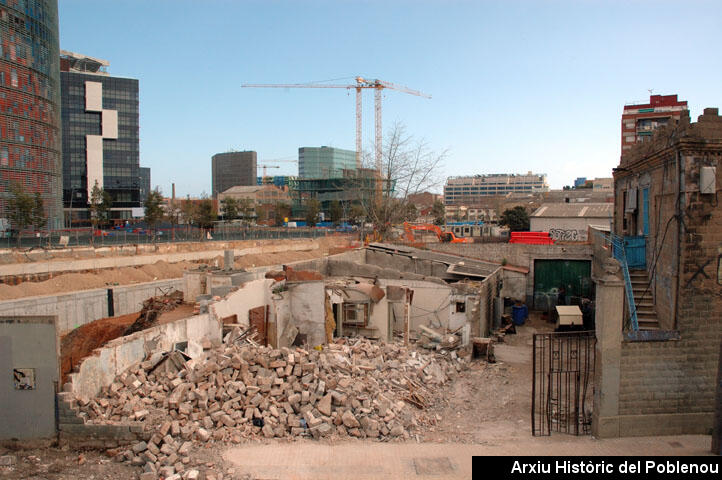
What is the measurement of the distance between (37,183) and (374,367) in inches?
1953

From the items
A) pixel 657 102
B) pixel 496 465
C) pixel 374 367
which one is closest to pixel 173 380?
pixel 374 367

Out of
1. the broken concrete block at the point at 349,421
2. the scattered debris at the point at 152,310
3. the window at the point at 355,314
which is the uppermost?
the scattered debris at the point at 152,310

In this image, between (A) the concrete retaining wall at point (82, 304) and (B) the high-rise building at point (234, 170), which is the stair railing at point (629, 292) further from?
(B) the high-rise building at point (234, 170)

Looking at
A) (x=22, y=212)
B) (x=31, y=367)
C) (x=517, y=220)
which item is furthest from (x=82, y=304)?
(x=517, y=220)

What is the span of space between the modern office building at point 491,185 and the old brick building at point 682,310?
172 metres

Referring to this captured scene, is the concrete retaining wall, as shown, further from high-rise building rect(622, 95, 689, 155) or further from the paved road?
high-rise building rect(622, 95, 689, 155)

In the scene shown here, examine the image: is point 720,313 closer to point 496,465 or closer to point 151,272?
point 496,465

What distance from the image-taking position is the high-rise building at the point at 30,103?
153ft

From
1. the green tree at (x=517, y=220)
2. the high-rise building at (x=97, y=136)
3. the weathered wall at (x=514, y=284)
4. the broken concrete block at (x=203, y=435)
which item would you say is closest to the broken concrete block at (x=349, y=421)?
the broken concrete block at (x=203, y=435)

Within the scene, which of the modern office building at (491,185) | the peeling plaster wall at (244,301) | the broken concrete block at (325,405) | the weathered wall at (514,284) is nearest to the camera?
the broken concrete block at (325,405)

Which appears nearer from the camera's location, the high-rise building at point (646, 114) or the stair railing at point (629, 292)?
the stair railing at point (629, 292)

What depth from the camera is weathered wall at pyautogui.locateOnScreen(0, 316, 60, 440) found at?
9.09 meters

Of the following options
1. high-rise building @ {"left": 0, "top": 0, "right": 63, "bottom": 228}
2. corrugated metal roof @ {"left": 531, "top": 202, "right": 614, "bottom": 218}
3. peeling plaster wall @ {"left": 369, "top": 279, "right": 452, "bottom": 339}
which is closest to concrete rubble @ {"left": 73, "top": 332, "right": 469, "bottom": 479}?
peeling plaster wall @ {"left": 369, "top": 279, "right": 452, "bottom": 339}

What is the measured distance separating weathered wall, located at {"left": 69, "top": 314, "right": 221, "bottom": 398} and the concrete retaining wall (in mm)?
7556
